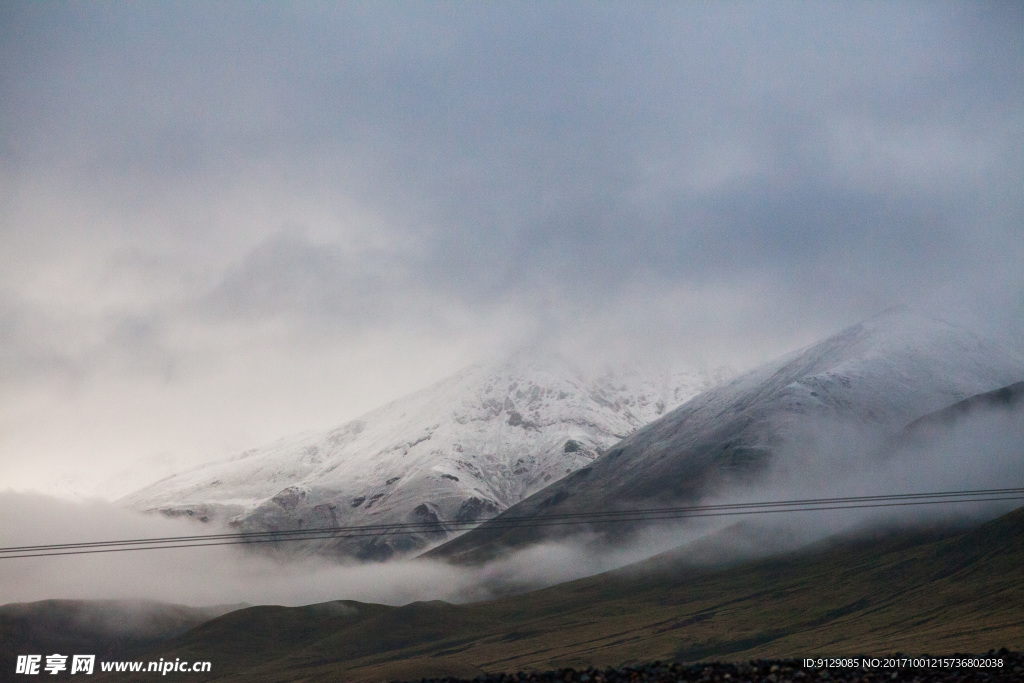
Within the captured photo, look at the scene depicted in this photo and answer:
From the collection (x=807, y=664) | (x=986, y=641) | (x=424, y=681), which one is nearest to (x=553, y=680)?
(x=424, y=681)

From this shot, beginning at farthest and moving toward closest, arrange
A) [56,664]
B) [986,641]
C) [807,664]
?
[986,641] → [56,664] → [807,664]

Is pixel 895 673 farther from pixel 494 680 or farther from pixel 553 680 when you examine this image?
pixel 494 680

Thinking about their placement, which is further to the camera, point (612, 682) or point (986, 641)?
point (986, 641)

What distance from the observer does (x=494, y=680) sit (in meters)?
42.8

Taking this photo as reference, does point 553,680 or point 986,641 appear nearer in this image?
point 553,680

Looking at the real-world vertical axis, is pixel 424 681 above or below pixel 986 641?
above

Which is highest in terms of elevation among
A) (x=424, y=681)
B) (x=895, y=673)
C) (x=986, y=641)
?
(x=424, y=681)

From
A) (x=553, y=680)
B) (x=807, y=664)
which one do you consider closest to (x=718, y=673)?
(x=807, y=664)

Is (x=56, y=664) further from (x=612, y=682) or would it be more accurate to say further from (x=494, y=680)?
(x=612, y=682)

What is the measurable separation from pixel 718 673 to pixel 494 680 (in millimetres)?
10475

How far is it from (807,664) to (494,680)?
14514mm

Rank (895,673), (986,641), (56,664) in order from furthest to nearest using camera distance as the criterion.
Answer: (986,641) < (56,664) < (895,673)

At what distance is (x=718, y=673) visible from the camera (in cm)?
4000

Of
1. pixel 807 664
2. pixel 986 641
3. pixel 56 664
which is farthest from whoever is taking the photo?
pixel 986 641
